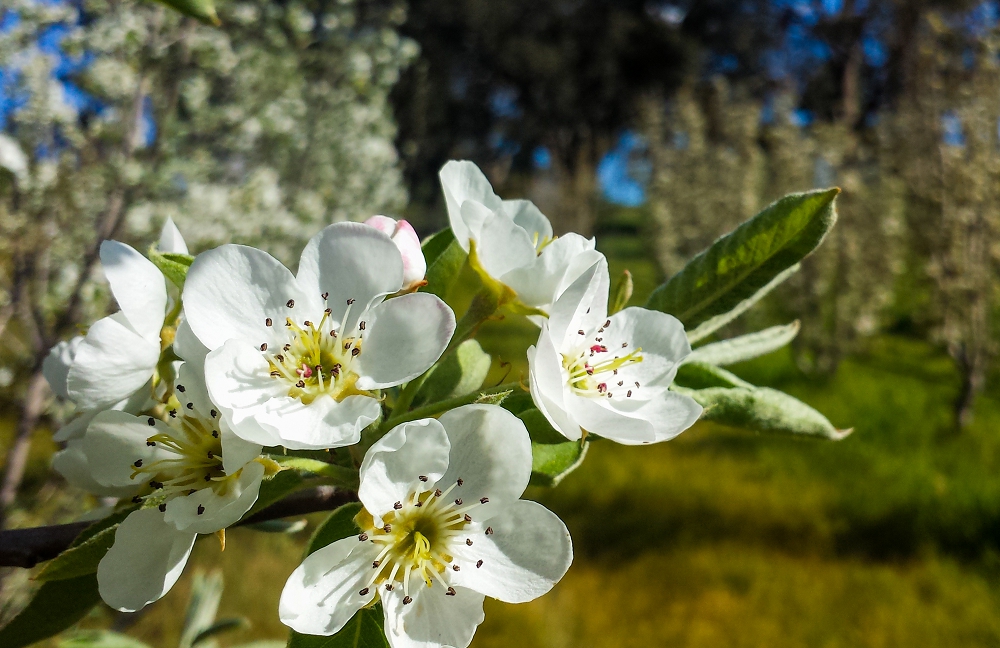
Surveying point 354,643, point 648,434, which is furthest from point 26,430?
point 648,434

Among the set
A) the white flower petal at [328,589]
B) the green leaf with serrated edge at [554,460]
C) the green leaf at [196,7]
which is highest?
the green leaf at [196,7]

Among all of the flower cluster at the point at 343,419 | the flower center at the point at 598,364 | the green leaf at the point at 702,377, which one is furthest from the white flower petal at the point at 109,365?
the green leaf at the point at 702,377

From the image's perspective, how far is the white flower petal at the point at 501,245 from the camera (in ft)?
1.77

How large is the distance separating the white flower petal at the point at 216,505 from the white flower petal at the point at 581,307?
22 centimetres

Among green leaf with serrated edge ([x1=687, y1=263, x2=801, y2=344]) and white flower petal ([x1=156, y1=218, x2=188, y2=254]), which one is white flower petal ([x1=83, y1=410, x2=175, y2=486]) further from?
green leaf with serrated edge ([x1=687, y1=263, x2=801, y2=344])

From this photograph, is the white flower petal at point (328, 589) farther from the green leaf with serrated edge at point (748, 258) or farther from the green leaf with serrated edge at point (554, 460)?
the green leaf with serrated edge at point (748, 258)

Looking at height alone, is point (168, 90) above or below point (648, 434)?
below

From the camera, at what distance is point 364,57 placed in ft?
14.6

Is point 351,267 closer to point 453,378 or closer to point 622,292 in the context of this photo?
point 453,378

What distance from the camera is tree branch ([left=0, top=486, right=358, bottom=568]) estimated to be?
504mm

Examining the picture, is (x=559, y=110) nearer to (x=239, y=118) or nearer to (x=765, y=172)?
(x=765, y=172)

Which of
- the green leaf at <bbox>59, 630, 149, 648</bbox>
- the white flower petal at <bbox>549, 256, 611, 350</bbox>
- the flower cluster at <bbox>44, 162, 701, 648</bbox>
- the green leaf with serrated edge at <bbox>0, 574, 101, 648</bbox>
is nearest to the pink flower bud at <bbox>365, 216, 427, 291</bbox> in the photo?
the flower cluster at <bbox>44, 162, 701, 648</bbox>

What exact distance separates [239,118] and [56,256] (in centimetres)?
132

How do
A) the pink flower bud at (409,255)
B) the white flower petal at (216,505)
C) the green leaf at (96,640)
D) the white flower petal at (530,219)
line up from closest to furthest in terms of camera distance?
the white flower petal at (216,505) < the pink flower bud at (409,255) < the white flower petal at (530,219) < the green leaf at (96,640)
